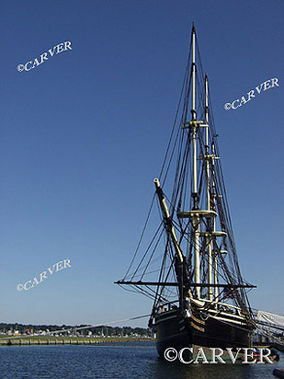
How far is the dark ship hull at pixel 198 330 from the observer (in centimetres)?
5462

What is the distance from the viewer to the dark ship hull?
54.6 m

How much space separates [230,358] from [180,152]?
27698mm

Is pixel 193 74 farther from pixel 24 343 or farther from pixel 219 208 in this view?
pixel 24 343

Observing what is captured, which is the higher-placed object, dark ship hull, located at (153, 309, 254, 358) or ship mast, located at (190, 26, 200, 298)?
ship mast, located at (190, 26, 200, 298)

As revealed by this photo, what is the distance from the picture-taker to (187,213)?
230 feet

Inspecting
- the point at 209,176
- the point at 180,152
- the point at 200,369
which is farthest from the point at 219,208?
the point at 200,369

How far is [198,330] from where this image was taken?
54.8m
